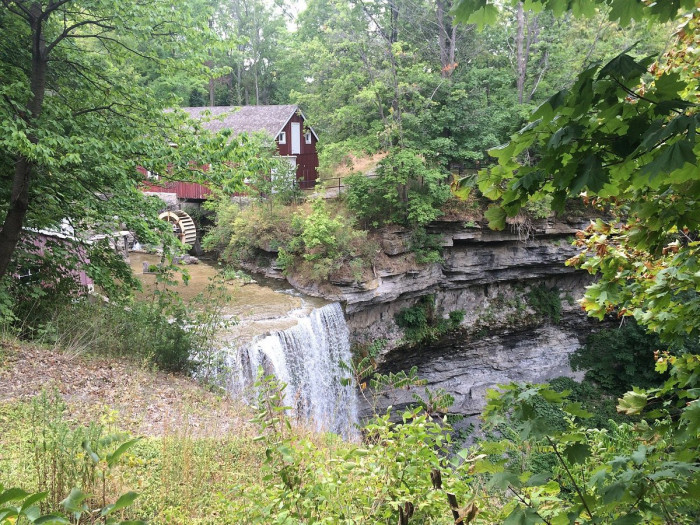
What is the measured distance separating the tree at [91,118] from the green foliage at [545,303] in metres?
15.4

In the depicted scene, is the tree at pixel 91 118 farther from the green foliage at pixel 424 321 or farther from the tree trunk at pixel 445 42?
the tree trunk at pixel 445 42

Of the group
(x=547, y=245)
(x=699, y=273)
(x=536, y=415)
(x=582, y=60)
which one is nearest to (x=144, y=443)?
(x=536, y=415)

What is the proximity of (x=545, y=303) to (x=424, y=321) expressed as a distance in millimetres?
5823

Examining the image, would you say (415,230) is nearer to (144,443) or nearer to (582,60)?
(582,60)

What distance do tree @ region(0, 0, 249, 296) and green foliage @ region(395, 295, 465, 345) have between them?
10672mm

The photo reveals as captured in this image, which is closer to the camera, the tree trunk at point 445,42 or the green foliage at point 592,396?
the green foliage at point 592,396

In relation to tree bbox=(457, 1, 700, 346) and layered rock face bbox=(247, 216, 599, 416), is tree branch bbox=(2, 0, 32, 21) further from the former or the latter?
layered rock face bbox=(247, 216, 599, 416)

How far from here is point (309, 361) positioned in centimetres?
1325

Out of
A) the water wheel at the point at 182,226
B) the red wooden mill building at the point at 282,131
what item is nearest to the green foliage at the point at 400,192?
the water wheel at the point at 182,226

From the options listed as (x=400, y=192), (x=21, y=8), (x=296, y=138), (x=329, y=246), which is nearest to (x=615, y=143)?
(x=21, y=8)

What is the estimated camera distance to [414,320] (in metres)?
17.6

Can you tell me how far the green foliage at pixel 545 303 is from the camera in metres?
20.0

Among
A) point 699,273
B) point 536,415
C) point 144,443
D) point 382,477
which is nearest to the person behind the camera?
point 536,415

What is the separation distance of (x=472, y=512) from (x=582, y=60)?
20.5m
